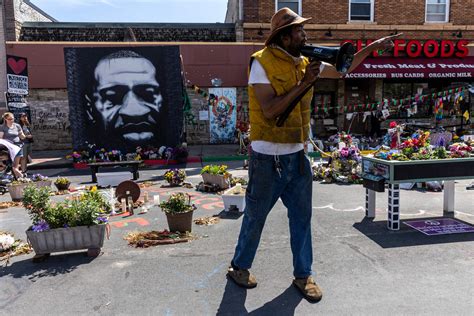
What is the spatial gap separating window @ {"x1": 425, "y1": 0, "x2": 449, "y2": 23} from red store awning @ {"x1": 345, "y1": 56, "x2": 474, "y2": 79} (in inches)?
82.4

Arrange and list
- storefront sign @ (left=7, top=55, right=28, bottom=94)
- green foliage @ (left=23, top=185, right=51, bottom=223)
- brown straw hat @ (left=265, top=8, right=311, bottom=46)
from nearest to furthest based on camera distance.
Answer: brown straw hat @ (left=265, top=8, right=311, bottom=46) < green foliage @ (left=23, top=185, right=51, bottom=223) < storefront sign @ (left=7, top=55, right=28, bottom=94)

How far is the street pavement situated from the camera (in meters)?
3.51

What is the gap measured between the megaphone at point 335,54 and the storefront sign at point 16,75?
11.4 meters

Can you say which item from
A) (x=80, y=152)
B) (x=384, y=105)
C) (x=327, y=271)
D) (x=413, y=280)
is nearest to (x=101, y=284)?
(x=327, y=271)

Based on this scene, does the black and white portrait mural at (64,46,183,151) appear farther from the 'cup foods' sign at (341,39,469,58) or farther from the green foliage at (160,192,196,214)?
the green foliage at (160,192,196,214)

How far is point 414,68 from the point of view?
17.2 m

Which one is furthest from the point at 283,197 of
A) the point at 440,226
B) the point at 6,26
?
the point at 6,26

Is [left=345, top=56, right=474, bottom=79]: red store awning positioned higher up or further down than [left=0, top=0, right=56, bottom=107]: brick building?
further down

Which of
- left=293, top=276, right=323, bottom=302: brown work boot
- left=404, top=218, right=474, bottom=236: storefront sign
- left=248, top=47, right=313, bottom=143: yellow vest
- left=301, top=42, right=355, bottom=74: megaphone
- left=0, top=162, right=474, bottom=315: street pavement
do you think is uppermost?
left=301, top=42, right=355, bottom=74: megaphone

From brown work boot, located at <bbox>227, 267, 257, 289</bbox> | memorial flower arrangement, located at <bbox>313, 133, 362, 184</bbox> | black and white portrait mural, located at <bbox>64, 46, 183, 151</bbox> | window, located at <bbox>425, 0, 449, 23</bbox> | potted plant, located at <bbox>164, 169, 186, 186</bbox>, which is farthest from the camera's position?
window, located at <bbox>425, 0, 449, 23</bbox>

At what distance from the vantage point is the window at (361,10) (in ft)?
59.2

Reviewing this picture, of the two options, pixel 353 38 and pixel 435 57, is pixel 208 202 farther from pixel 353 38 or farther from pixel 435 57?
pixel 435 57

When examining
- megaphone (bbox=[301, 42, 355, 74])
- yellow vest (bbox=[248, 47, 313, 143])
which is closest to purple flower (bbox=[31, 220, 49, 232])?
yellow vest (bbox=[248, 47, 313, 143])

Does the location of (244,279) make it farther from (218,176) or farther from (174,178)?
(174,178)
